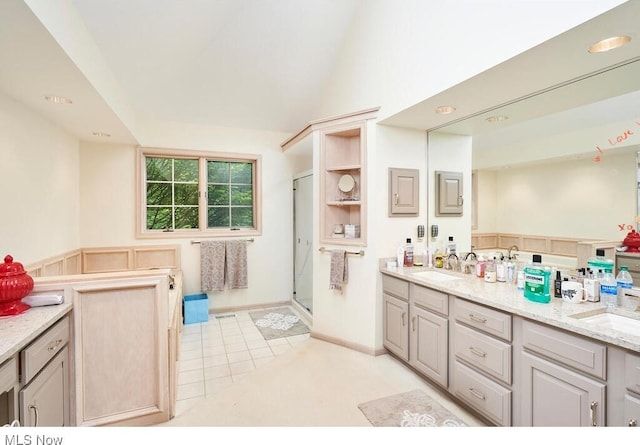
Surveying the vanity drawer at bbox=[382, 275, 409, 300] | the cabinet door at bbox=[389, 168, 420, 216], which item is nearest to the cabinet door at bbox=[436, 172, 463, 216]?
the cabinet door at bbox=[389, 168, 420, 216]

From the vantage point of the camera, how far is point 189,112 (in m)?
3.86

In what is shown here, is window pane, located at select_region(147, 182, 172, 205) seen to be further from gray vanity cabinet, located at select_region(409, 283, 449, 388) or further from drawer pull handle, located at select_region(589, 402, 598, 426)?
drawer pull handle, located at select_region(589, 402, 598, 426)

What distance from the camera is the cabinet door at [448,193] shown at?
291 centimetres

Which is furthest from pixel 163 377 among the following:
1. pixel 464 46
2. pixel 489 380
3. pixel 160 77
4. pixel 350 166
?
pixel 160 77

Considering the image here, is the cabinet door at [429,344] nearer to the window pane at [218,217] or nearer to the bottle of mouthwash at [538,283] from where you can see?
the bottle of mouthwash at [538,283]

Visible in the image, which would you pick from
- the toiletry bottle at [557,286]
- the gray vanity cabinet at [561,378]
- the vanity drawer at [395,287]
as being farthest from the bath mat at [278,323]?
the toiletry bottle at [557,286]

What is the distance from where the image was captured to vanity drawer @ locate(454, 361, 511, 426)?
1747mm

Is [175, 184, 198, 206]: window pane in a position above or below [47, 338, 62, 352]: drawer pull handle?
above

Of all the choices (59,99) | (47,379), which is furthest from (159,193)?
(47,379)

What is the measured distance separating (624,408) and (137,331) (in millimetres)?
2468

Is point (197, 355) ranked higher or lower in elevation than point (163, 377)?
lower

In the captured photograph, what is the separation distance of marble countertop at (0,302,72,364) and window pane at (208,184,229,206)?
8.70 feet

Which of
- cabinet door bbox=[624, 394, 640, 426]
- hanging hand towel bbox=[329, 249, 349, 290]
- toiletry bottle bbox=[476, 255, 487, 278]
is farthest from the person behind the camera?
hanging hand towel bbox=[329, 249, 349, 290]

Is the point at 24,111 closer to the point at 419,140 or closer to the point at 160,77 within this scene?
the point at 160,77
